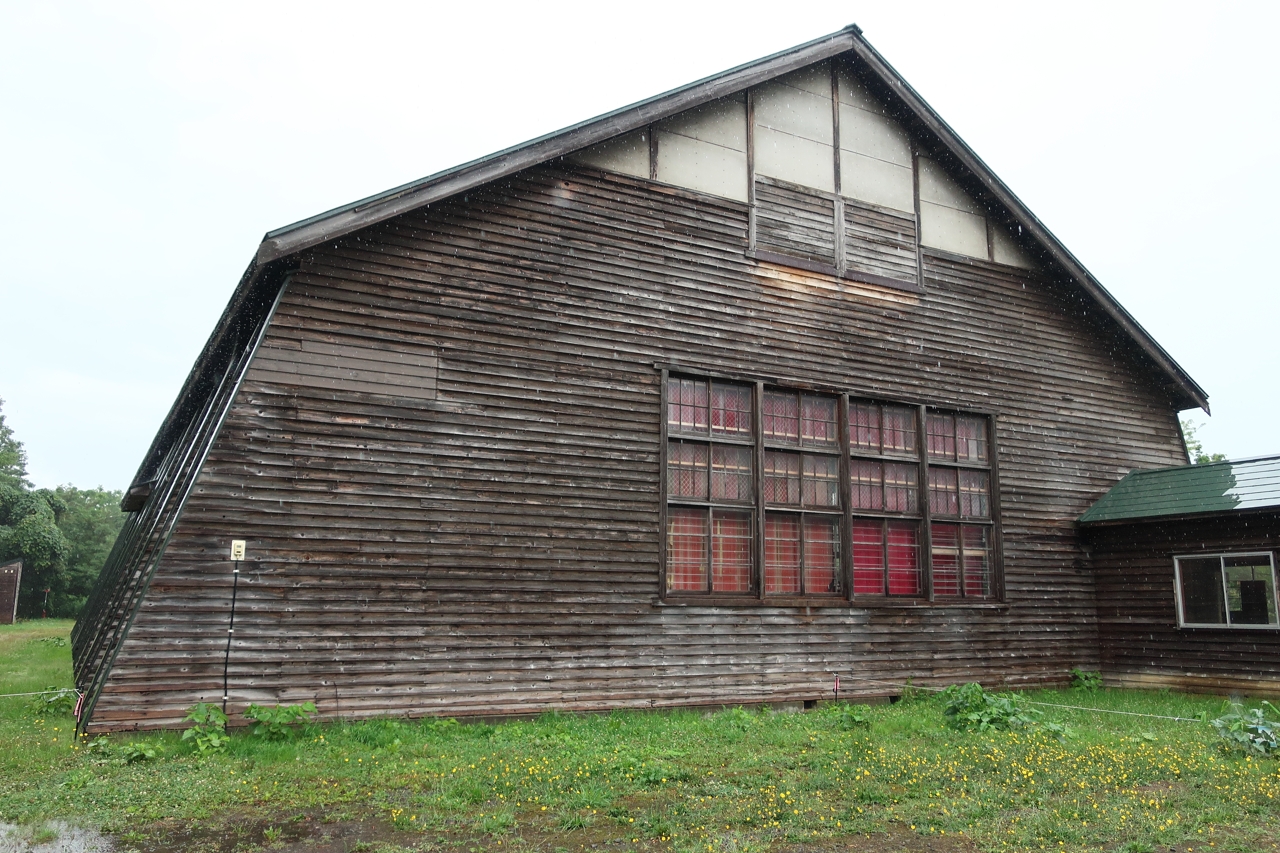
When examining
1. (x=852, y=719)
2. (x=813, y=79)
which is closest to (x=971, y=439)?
(x=852, y=719)

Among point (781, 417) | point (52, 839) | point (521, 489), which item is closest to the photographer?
point (52, 839)

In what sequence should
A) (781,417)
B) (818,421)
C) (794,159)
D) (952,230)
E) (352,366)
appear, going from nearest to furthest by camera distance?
1. (352,366)
2. (781,417)
3. (818,421)
4. (794,159)
5. (952,230)

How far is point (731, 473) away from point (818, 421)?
5.83 feet

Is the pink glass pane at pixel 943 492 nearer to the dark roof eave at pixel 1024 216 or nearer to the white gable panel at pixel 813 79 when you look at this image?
the dark roof eave at pixel 1024 216

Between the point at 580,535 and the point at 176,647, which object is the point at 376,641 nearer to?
the point at 176,647

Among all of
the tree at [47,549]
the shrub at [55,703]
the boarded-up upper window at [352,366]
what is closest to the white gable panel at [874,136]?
the boarded-up upper window at [352,366]

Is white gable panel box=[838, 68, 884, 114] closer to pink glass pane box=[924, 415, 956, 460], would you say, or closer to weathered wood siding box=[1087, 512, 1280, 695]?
pink glass pane box=[924, 415, 956, 460]

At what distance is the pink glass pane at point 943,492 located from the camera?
14539 mm

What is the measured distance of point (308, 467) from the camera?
33.4 feet

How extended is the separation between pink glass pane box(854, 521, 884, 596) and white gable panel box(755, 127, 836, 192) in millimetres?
5162

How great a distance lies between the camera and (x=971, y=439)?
49.6 ft

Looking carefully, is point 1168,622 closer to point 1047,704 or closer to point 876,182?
point 1047,704

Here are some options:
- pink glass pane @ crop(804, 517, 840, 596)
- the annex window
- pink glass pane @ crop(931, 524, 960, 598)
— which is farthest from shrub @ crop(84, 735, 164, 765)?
the annex window

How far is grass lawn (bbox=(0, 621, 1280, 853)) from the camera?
21.1ft
